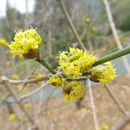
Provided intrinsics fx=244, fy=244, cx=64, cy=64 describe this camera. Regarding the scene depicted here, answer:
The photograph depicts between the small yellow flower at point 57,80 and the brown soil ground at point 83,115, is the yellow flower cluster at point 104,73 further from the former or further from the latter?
the brown soil ground at point 83,115

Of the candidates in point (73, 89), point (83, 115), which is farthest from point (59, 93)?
point (73, 89)

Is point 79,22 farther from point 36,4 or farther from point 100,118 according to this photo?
point 100,118

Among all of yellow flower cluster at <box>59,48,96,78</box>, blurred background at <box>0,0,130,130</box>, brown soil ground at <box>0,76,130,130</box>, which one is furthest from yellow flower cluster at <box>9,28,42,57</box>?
brown soil ground at <box>0,76,130,130</box>

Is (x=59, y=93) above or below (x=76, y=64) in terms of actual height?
above

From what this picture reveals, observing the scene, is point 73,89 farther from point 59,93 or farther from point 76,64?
point 59,93

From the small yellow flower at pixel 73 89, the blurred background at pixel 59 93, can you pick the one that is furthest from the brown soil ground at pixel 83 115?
the small yellow flower at pixel 73 89

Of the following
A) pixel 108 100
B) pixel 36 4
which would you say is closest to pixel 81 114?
pixel 108 100

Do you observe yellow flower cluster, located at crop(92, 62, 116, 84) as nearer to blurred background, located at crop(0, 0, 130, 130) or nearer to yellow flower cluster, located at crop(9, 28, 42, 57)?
yellow flower cluster, located at crop(9, 28, 42, 57)
